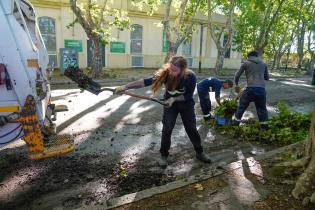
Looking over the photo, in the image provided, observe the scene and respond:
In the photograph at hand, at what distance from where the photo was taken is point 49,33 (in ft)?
60.8

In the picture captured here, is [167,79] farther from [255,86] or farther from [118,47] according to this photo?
[118,47]

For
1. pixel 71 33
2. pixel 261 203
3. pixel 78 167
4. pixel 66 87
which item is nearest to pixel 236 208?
pixel 261 203

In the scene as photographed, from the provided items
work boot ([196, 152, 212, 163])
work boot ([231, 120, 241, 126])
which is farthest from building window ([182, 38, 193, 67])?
work boot ([196, 152, 212, 163])

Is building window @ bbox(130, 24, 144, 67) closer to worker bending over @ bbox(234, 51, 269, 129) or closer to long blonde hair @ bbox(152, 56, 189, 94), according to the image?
worker bending over @ bbox(234, 51, 269, 129)

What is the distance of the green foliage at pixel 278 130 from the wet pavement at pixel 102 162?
0.28m

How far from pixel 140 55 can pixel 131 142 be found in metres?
17.2

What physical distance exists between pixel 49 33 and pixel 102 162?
15.9 meters

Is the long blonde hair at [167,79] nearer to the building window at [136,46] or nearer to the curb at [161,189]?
the curb at [161,189]

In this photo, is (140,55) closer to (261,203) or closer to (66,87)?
(66,87)

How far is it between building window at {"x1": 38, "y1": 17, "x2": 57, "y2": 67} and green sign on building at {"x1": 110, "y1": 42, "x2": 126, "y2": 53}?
3844 millimetres

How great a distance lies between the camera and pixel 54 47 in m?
18.8

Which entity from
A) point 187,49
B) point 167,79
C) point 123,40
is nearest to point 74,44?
point 123,40

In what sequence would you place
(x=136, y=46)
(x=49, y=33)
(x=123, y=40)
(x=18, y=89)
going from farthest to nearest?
(x=136, y=46), (x=123, y=40), (x=49, y=33), (x=18, y=89)

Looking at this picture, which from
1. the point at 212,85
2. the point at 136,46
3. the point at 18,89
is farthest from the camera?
the point at 136,46
